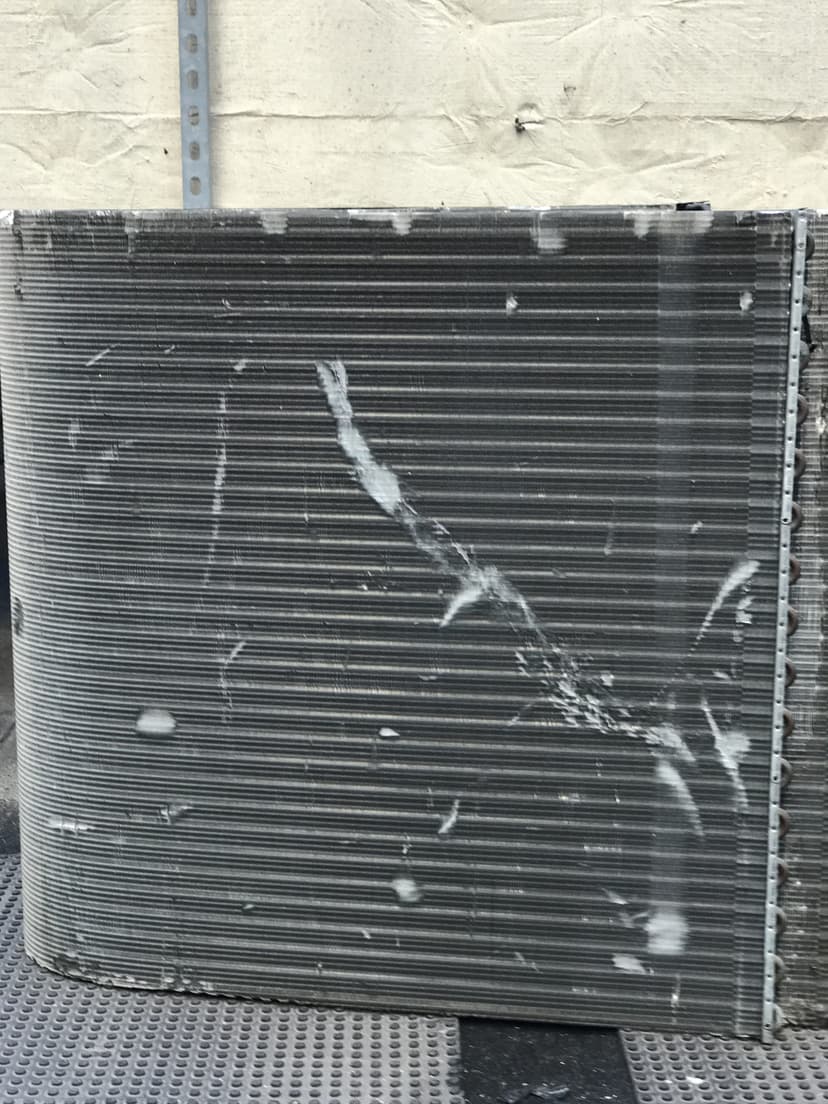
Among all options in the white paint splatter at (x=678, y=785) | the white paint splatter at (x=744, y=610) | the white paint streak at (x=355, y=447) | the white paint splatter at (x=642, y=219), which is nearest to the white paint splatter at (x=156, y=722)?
the white paint streak at (x=355, y=447)

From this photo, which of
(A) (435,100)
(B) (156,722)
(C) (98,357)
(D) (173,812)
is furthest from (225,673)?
(A) (435,100)

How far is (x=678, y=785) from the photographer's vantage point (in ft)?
5.97

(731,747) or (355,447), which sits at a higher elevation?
(355,447)

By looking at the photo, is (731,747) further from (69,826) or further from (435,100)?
(435,100)

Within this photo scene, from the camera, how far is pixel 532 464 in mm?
1787

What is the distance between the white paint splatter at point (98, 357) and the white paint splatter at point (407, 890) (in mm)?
973

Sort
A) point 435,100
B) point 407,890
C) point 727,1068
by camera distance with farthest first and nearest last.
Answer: point 435,100 → point 407,890 → point 727,1068

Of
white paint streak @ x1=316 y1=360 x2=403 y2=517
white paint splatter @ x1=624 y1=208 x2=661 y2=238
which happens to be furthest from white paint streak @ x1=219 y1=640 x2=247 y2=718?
white paint splatter @ x1=624 y1=208 x2=661 y2=238

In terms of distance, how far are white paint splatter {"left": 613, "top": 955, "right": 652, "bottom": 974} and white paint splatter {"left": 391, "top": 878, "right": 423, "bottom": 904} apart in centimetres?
33

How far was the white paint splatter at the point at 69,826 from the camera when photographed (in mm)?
2010

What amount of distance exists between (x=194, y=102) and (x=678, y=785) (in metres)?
2.85

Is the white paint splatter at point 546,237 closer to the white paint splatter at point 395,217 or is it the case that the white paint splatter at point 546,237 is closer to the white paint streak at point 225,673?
the white paint splatter at point 395,217

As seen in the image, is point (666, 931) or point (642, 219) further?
point (666, 931)

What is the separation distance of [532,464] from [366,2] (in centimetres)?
246
